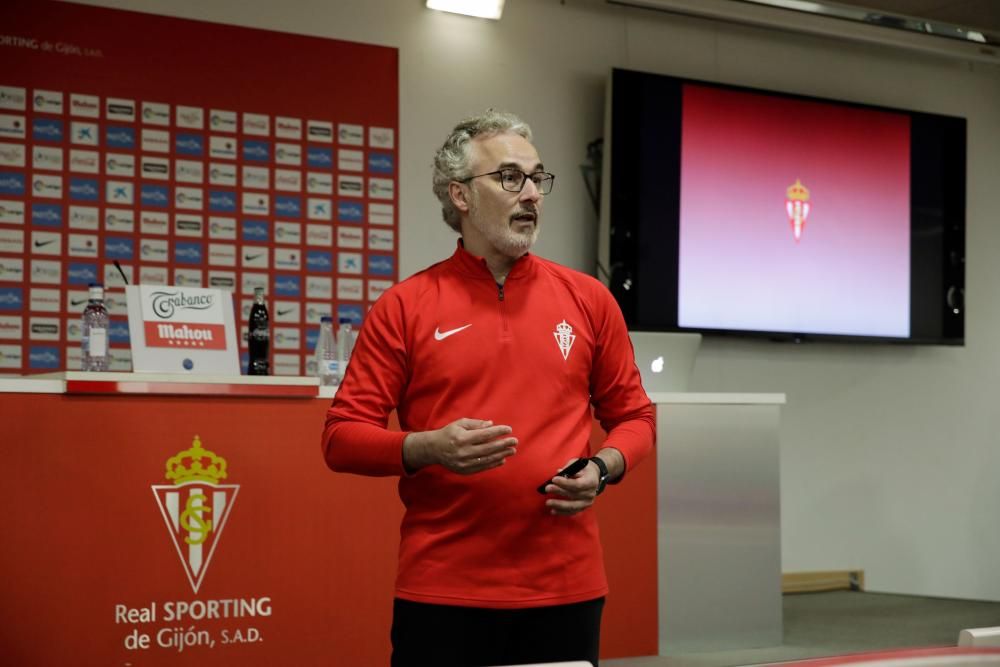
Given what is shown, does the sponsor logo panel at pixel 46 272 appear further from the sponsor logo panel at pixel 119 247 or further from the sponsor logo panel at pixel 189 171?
the sponsor logo panel at pixel 189 171

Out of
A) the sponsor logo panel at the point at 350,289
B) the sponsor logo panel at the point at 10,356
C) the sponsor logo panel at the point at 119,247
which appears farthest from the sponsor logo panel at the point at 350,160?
the sponsor logo panel at the point at 10,356

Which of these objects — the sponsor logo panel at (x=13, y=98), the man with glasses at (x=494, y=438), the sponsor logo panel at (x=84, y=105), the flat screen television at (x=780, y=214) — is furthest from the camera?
the flat screen television at (x=780, y=214)

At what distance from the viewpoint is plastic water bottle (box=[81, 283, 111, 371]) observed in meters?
3.55

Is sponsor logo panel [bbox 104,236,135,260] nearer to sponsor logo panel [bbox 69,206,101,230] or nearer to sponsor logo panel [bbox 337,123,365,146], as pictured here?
sponsor logo panel [bbox 69,206,101,230]

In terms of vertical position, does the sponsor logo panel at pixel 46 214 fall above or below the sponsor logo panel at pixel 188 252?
above

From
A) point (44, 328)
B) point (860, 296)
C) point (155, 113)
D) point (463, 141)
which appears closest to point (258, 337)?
point (44, 328)

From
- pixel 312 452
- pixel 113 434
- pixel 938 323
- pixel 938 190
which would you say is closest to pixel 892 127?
pixel 938 190

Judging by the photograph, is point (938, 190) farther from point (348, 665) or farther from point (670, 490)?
point (348, 665)

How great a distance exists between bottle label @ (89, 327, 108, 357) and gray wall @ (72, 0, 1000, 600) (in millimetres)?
1758

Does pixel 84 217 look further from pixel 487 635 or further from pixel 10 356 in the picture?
pixel 487 635

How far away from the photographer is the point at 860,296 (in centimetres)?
578

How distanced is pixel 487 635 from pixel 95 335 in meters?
2.37

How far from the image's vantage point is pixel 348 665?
11.4 feet

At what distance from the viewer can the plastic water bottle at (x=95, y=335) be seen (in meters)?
3.55
